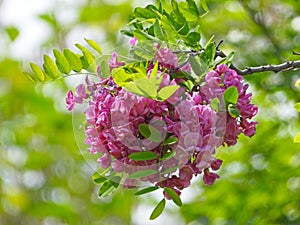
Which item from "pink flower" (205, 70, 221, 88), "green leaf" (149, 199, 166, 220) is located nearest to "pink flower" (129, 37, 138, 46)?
"pink flower" (205, 70, 221, 88)

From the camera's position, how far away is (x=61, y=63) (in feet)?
3.86

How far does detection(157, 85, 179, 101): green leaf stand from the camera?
97 centimetres

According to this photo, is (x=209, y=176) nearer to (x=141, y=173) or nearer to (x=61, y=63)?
(x=141, y=173)

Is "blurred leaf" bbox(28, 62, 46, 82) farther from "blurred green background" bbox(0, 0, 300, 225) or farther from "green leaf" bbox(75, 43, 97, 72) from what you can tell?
"blurred green background" bbox(0, 0, 300, 225)

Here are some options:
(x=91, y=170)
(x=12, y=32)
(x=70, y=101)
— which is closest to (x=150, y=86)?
(x=70, y=101)

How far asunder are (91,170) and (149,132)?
1388 mm

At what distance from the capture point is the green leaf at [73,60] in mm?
1167

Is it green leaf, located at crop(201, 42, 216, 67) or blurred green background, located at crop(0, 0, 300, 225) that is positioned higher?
green leaf, located at crop(201, 42, 216, 67)

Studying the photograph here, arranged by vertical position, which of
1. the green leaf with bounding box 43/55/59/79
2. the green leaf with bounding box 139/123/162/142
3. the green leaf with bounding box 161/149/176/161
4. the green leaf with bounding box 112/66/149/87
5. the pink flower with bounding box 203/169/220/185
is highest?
the green leaf with bounding box 112/66/149/87

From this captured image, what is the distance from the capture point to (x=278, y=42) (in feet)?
7.94

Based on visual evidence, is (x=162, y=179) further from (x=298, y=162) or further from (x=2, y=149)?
(x=2, y=149)

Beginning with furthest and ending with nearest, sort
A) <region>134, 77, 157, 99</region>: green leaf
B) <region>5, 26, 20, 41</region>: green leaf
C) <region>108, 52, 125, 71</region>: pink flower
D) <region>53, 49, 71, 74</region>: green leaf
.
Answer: <region>5, 26, 20, 41</region>: green leaf → <region>53, 49, 71, 74</region>: green leaf → <region>108, 52, 125, 71</region>: pink flower → <region>134, 77, 157, 99</region>: green leaf

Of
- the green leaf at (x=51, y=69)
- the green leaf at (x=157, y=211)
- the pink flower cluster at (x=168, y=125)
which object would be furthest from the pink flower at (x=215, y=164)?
the green leaf at (x=51, y=69)

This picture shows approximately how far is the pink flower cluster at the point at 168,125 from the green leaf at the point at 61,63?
0.13 metres
